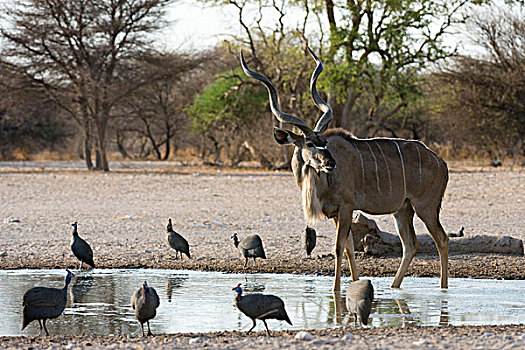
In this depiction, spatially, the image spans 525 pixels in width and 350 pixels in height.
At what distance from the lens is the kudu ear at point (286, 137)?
7719 mm

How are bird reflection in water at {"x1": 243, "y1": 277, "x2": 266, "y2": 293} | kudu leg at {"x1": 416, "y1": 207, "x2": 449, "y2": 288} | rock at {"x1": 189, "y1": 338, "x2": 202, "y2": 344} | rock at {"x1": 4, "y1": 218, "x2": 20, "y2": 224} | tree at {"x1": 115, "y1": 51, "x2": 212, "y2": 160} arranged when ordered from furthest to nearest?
tree at {"x1": 115, "y1": 51, "x2": 212, "y2": 160}
rock at {"x1": 4, "y1": 218, "x2": 20, "y2": 224}
kudu leg at {"x1": 416, "y1": 207, "x2": 449, "y2": 288}
bird reflection in water at {"x1": 243, "y1": 277, "x2": 266, "y2": 293}
rock at {"x1": 189, "y1": 338, "x2": 202, "y2": 344}

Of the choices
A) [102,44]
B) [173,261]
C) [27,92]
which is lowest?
[173,261]

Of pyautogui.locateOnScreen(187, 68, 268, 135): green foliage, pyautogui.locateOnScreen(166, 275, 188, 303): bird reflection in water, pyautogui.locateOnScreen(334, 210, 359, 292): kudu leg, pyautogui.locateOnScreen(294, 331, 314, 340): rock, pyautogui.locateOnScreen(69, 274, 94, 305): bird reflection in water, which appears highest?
pyautogui.locateOnScreen(187, 68, 268, 135): green foliage

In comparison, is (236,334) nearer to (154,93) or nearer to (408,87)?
(408,87)

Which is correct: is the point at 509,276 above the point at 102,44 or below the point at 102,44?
below

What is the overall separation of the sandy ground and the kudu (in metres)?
0.90

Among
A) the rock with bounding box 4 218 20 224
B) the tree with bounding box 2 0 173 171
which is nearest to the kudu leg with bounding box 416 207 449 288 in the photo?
the rock with bounding box 4 218 20 224

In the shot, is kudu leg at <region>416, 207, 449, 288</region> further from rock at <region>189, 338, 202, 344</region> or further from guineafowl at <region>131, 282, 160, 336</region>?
rock at <region>189, 338, 202, 344</region>

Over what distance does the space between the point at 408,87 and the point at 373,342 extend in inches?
884

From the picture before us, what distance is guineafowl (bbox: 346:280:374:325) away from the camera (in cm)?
608

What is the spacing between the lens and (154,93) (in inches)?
1679

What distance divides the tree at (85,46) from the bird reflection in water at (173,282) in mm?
19432

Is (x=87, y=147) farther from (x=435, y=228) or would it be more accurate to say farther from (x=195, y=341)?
(x=195, y=341)

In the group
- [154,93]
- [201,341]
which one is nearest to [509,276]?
[201,341]
